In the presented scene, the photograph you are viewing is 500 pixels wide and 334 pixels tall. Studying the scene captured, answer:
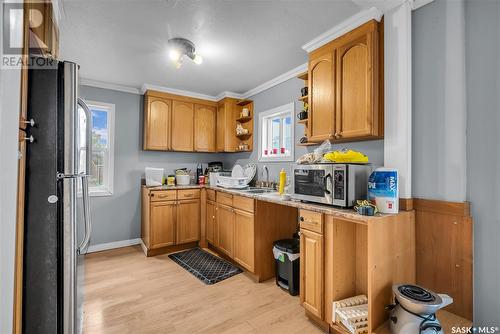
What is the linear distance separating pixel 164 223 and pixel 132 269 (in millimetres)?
709

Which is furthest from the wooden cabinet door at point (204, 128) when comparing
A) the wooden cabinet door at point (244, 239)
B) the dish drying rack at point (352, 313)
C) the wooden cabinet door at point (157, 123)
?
the dish drying rack at point (352, 313)

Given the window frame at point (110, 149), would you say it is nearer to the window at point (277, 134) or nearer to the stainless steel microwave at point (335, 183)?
the window at point (277, 134)

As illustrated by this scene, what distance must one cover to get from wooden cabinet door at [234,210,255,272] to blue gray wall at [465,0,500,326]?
183cm

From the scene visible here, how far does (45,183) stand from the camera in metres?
1.19

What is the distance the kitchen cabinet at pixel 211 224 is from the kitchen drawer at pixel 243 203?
671 millimetres

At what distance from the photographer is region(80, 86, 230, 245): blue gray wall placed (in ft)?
11.8

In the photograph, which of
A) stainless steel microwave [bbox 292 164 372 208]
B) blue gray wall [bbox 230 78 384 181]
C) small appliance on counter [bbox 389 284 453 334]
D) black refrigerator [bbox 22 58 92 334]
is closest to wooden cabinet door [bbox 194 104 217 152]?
blue gray wall [bbox 230 78 384 181]

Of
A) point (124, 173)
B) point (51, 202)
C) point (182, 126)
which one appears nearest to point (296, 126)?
point (182, 126)

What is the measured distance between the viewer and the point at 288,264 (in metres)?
2.42

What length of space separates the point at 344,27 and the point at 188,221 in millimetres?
3124

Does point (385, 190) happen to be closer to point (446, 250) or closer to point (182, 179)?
point (446, 250)

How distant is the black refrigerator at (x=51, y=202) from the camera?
1.17 m

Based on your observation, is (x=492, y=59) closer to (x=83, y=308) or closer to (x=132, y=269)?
(x=83, y=308)

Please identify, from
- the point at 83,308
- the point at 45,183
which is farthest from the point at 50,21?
the point at 83,308
